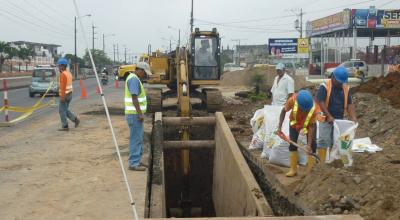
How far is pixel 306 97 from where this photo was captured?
7.29 meters

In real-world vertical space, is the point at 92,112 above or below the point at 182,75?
below

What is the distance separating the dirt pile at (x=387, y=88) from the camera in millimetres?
14492

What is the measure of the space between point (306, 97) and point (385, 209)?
2.25 m

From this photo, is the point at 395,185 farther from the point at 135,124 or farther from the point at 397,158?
the point at 135,124

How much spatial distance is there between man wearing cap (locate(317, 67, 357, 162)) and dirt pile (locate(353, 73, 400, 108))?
22.0 feet

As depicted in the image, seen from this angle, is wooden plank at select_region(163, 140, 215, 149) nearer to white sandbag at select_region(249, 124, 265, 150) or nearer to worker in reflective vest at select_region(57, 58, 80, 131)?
white sandbag at select_region(249, 124, 265, 150)

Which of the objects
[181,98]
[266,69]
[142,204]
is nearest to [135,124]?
[142,204]

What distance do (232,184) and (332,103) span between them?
2211mm

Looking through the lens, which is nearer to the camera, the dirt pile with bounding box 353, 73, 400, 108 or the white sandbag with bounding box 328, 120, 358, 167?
Answer: the white sandbag with bounding box 328, 120, 358, 167

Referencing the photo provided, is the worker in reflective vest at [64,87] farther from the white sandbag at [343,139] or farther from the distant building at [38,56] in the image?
the distant building at [38,56]

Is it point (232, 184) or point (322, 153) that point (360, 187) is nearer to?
point (322, 153)

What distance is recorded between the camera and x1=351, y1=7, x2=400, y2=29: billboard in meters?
44.6

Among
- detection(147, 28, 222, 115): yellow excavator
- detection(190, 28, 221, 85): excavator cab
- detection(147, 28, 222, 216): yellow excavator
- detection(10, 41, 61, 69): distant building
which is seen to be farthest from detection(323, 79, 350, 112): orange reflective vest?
detection(10, 41, 61, 69): distant building

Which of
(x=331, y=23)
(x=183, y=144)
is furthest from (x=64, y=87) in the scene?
(x=331, y=23)
